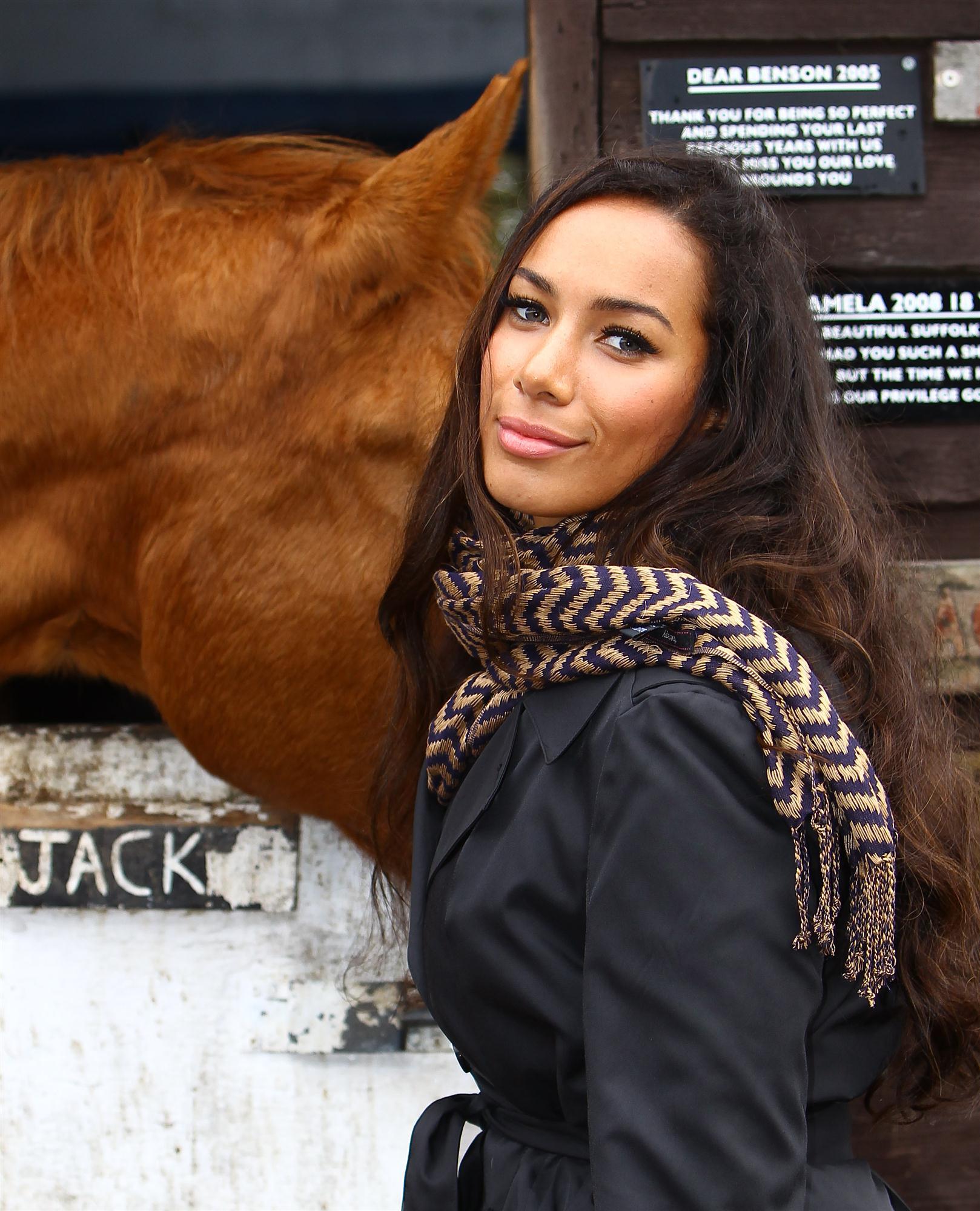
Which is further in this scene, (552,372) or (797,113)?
(797,113)

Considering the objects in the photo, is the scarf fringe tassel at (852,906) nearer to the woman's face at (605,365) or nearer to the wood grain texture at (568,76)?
the woman's face at (605,365)

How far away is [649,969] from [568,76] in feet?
5.99

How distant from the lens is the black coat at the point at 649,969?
0.93m

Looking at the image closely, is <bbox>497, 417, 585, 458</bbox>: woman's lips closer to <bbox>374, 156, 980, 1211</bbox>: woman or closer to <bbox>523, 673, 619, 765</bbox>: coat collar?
<bbox>374, 156, 980, 1211</bbox>: woman

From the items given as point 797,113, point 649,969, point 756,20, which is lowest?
point 649,969

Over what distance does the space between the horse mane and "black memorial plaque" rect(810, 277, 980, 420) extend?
98 cm

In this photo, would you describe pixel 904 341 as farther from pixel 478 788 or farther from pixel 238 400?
pixel 478 788

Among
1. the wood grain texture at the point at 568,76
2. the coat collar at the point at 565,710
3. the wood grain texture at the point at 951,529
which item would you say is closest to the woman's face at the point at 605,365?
the coat collar at the point at 565,710

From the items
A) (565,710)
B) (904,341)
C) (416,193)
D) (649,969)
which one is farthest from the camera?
(904,341)

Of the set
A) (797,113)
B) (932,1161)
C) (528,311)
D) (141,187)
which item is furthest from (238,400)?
(932,1161)

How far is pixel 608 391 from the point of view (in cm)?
116

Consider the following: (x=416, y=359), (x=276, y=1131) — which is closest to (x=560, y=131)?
(x=416, y=359)

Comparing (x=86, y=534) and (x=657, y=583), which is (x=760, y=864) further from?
(x=86, y=534)

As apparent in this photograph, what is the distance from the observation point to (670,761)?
3.18ft
